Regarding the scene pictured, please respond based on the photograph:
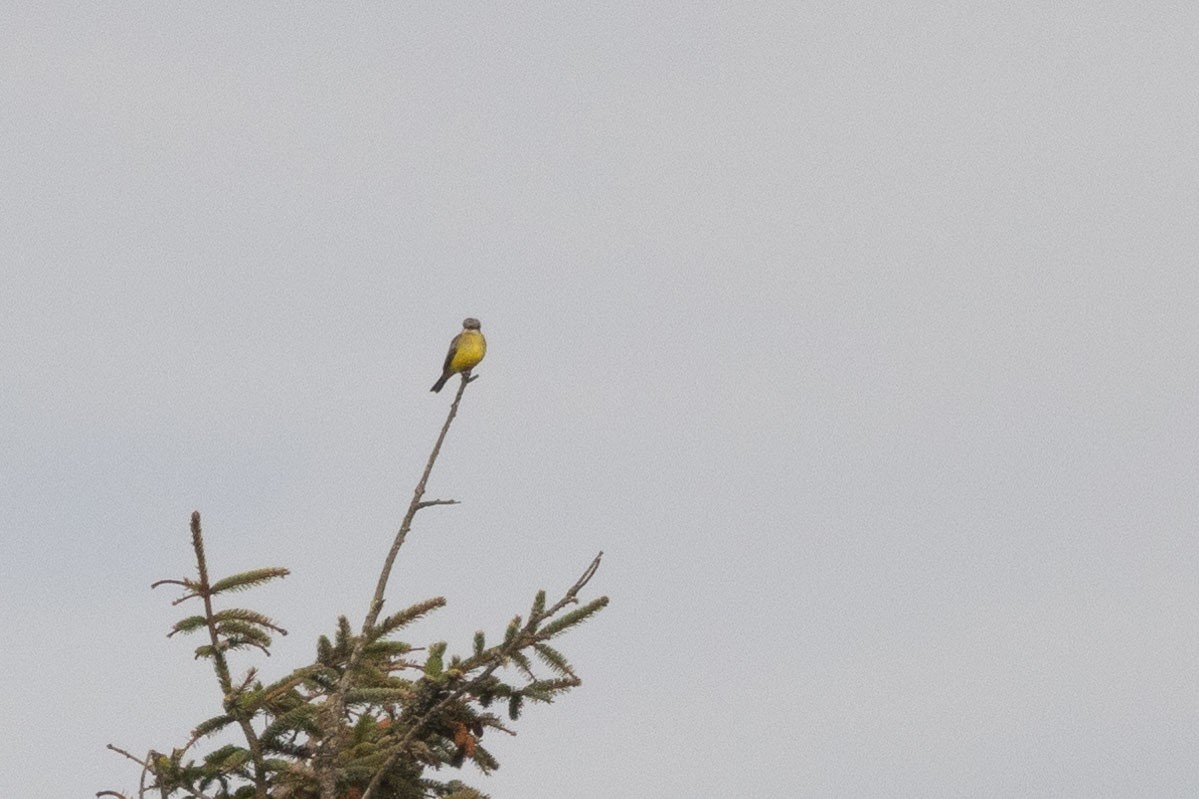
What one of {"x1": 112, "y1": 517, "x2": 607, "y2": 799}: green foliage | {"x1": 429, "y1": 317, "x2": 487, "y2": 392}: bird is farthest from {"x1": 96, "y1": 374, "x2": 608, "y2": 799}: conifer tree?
{"x1": 429, "y1": 317, "x2": 487, "y2": 392}: bird

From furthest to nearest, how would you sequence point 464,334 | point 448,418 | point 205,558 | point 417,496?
1. point 464,334
2. point 448,418
3. point 417,496
4. point 205,558

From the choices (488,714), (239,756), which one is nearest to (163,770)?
(239,756)

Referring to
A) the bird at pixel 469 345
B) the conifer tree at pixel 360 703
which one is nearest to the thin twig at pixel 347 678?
the conifer tree at pixel 360 703

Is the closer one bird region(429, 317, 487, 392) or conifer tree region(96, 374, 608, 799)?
conifer tree region(96, 374, 608, 799)

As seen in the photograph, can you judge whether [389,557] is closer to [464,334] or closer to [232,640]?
[232,640]

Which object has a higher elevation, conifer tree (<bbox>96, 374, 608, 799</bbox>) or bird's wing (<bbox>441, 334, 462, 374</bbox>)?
bird's wing (<bbox>441, 334, 462, 374</bbox>)

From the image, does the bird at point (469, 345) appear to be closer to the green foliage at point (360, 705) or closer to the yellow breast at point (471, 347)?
the yellow breast at point (471, 347)

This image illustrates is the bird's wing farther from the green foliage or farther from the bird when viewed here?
the green foliage

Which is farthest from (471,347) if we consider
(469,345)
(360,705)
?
(360,705)

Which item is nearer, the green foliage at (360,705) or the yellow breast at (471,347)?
the green foliage at (360,705)

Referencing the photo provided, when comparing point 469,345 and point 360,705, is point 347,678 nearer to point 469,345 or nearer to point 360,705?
point 360,705

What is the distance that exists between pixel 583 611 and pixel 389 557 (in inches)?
44.5

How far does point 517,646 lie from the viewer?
984 centimetres

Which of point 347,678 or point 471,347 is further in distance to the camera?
point 471,347
